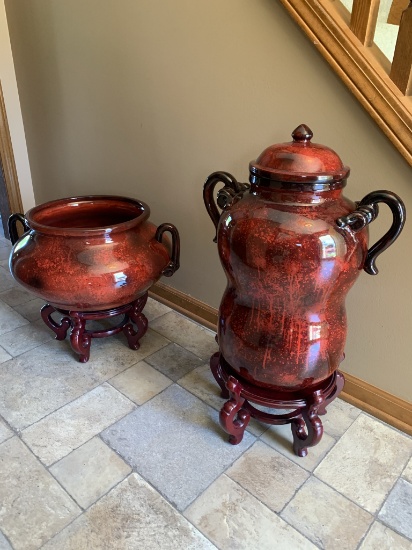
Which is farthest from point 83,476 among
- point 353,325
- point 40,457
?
point 353,325

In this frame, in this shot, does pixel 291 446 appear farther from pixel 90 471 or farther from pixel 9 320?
pixel 9 320

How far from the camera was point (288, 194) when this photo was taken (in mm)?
929

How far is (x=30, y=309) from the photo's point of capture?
75.6 inches

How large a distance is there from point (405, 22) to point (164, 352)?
1290 millimetres

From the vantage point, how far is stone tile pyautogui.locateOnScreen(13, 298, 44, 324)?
1.86 m

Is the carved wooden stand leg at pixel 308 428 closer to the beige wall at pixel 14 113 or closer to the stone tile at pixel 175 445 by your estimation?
the stone tile at pixel 175 445

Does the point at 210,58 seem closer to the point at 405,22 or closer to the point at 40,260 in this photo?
the point at 405,22

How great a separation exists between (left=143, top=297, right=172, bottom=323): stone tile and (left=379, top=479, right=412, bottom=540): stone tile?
1.13 meters

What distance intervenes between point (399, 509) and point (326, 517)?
20 cm

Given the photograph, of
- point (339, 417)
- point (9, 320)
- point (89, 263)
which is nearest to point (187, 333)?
point (89, 263)

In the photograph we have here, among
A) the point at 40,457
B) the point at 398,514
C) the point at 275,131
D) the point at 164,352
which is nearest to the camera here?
the point at 398,514

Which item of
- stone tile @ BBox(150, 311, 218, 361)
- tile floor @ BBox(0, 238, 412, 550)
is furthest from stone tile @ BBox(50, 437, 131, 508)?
stone tile @ BBox(150, 311, 218, 361)

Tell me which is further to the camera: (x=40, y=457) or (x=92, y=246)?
(x=92, y=246)

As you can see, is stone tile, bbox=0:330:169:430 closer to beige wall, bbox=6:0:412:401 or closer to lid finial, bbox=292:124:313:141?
beige wall, bbox=6:0:412:401
